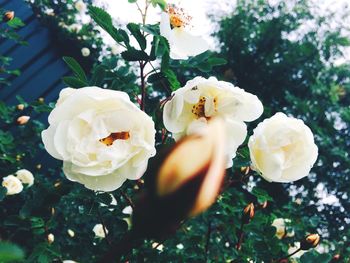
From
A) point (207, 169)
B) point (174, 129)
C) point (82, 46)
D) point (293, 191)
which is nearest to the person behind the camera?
point (207, 169)

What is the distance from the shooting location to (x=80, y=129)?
2.23 feet

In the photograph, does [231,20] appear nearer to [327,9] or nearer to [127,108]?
[327,9]

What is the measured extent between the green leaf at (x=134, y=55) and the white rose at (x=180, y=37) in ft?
0.25

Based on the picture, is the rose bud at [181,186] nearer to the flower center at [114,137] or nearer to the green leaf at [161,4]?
the flower center at [114,137]

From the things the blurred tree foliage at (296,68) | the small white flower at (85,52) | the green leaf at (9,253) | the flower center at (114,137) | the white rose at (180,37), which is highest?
the green leaf at (9,253)

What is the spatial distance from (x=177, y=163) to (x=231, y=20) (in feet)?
17.5

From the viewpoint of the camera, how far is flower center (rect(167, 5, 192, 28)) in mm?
1080

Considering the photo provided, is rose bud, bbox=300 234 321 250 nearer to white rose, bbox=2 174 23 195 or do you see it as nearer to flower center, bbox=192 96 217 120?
flower center, bbox=192 96 217 120

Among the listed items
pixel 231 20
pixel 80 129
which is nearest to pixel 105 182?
pixel 80 129

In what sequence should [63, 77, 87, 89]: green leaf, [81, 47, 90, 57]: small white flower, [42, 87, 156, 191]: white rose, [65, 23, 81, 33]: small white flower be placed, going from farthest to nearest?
[65, 23, 81, 33]: small white flower < [81, 47, 90, 57]: small white flower < [63, 77, 87, 89]: green leaf < [42, 87, 156, 191]: white rose

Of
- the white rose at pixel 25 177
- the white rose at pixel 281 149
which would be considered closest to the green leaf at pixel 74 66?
the white rose at pixel 281 149

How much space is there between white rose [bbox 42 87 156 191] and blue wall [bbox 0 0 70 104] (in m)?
3.31

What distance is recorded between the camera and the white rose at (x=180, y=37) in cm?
95

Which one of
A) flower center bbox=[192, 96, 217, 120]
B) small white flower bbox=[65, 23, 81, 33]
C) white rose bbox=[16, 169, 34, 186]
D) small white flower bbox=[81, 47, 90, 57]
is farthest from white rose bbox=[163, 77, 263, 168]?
small white flower bbox=[65, 23, 81, 33]
